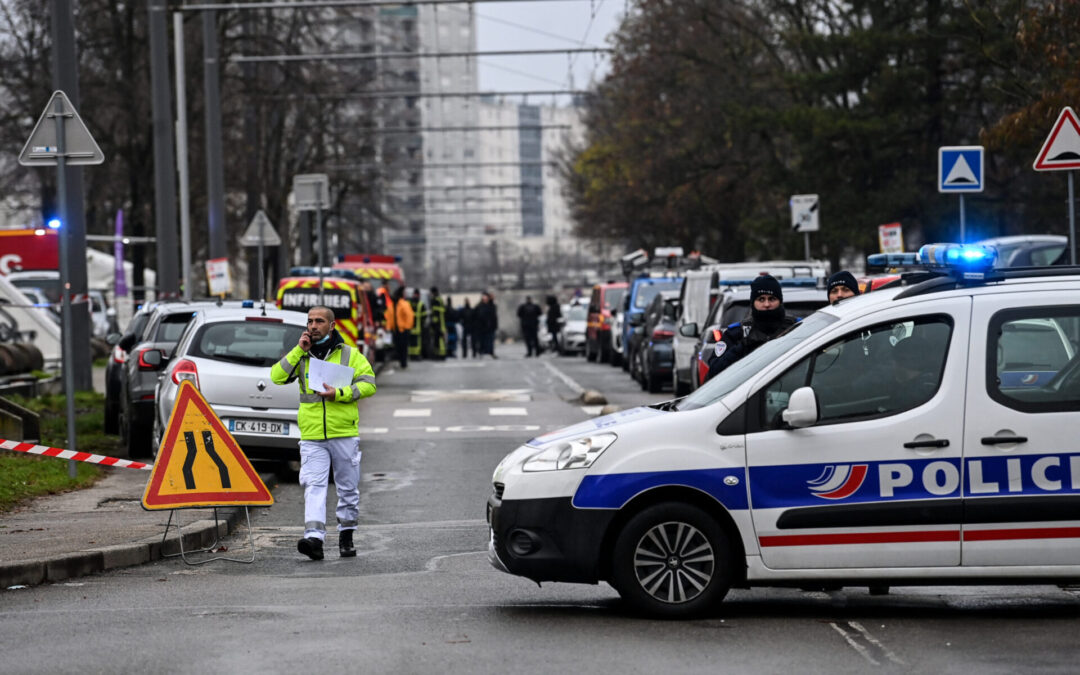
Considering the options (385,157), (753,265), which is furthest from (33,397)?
(385,157)

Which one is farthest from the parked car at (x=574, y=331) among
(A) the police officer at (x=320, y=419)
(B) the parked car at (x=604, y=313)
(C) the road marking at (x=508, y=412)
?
(A) the police officer at (x=320, y=419)

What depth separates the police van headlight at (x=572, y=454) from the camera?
861 centimetres

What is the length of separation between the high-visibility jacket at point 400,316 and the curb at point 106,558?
27.7m

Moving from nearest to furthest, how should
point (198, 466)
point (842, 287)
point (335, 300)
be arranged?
point (198, 466) < point (842, 287) < point (335, 300)

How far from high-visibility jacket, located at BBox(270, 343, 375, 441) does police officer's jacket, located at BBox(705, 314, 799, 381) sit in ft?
7.67

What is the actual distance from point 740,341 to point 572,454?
3.88 metres

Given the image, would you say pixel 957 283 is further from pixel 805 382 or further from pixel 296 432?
pixel 296 432

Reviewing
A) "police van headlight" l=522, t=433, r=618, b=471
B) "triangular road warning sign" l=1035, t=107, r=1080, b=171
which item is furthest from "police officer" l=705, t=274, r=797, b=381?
"triangular road warning sign" l=1035, t=107, r=1080, b=171

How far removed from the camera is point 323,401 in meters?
11.1

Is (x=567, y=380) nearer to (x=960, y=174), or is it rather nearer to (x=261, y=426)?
(x=960, y=174)

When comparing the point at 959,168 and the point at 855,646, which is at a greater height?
the point at 959,168

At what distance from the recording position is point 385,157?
60.0 m

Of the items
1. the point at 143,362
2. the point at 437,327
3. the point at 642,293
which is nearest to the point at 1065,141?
the point at 143,362

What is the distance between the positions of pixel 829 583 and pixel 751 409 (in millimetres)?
915
